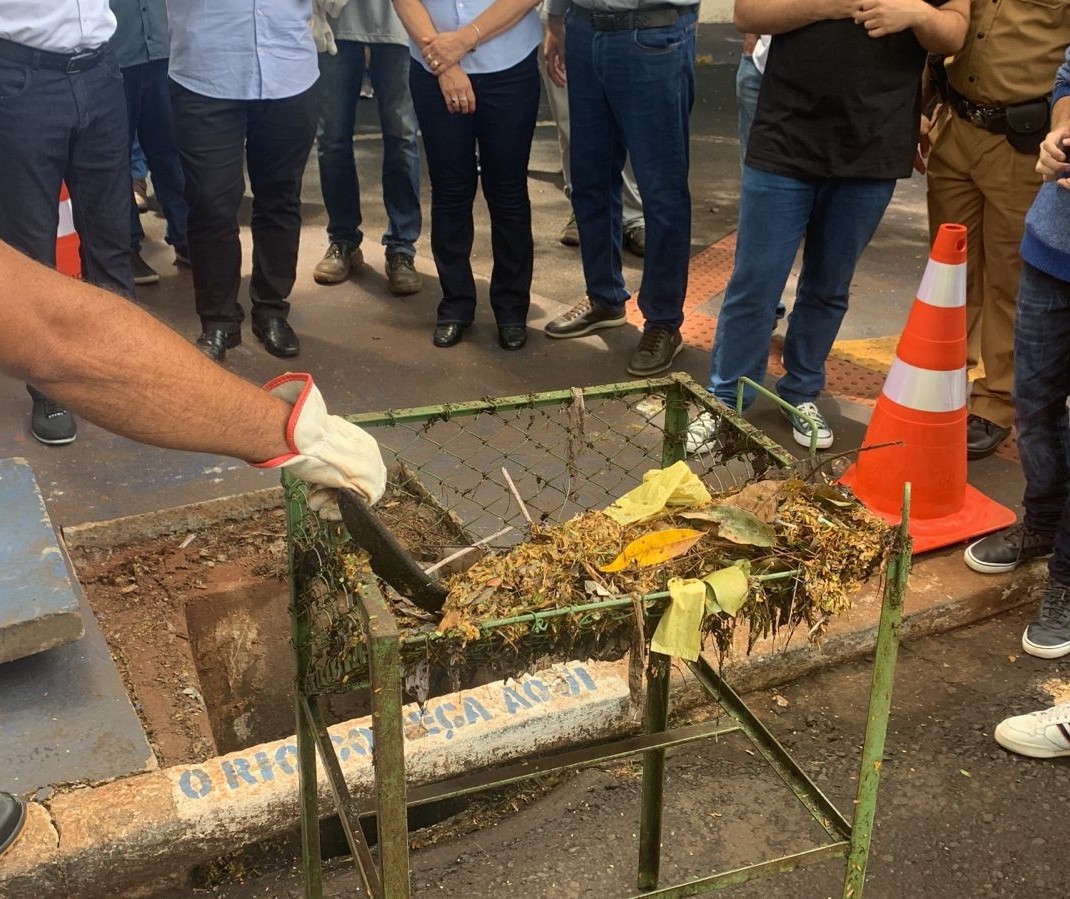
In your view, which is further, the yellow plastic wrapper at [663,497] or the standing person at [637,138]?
the standing person at [637,138]

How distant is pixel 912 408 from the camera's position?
11.7 feet

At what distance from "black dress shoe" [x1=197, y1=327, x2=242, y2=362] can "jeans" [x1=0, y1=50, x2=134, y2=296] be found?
0.51 meters

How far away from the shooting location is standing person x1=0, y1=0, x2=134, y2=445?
12.5 feet

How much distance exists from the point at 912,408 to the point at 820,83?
1.10 meters

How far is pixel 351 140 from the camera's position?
5527mm

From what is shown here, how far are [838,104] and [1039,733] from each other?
2.04 m

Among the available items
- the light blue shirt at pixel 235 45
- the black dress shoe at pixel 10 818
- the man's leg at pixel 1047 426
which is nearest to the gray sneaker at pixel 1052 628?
the man's leg at pixel 1047 426

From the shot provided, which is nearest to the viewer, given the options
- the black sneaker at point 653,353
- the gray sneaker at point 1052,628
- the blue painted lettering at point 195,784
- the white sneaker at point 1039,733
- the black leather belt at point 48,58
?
the blue painted lettering at point 195,784

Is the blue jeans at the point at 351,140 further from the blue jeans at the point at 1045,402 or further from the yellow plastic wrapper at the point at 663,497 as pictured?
the yellow plastic wrapper at the point at 663,497

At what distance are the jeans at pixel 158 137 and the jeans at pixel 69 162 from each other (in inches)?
50.8

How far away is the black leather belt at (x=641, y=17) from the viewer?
4344 mm

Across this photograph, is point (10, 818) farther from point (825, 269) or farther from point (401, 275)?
point (401, 275)

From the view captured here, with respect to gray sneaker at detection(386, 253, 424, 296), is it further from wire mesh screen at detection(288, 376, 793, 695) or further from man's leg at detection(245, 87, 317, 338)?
wire mesh screen at detection(288, 376, 793, 695)

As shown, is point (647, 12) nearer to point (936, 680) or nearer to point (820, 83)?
point (820, 83)
